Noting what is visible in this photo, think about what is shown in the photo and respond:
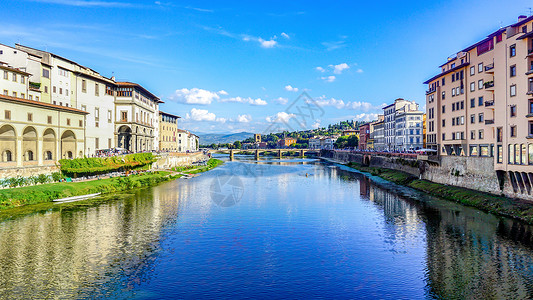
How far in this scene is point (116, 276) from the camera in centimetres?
2303

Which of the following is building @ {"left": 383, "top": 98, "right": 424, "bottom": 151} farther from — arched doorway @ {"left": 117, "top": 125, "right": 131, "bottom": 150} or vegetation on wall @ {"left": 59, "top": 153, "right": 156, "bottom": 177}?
arched doorway @ {"left": 117, "top": 125, "right": 131, "bottom": 150}

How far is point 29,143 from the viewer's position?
54.4 metres

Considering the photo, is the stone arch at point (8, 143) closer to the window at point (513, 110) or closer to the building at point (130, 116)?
the building at point (130, 116)

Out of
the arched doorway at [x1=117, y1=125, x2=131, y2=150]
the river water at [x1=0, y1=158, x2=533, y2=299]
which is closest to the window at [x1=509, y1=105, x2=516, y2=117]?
the river water at [x1=0, y1=158, x2=533, y2=299]

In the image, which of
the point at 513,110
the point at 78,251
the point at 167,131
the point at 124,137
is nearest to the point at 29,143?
the point at 124,137

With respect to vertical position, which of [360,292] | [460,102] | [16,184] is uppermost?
[460,102]

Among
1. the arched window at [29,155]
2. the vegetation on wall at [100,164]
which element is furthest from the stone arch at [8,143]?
the vegetation on wall at [100,164]

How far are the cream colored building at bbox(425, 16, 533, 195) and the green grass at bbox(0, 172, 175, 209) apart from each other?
57.4 m

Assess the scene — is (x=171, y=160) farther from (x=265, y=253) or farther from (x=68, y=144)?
(x=265, y=253)

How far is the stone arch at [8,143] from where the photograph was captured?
49.8m

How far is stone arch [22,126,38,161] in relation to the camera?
5284 cm

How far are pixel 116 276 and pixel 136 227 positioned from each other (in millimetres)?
12988

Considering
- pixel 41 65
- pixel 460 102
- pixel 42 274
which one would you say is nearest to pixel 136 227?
pixel 42 274

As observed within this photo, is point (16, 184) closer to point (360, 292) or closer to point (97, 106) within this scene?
point (97, 106)
